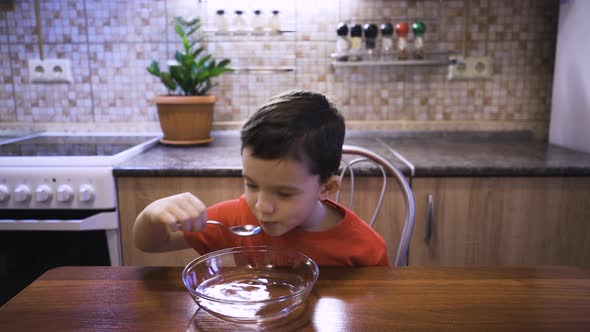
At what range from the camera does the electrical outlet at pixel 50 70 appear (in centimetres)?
193

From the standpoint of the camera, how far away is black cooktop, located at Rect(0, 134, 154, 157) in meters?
1.48

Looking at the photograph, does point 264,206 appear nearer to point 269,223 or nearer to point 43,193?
point 269,223

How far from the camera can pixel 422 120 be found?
77.4 inches

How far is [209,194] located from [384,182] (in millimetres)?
550

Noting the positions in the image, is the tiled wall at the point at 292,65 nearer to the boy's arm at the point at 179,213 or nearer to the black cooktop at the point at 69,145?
the black cooktop at the point at 69,145

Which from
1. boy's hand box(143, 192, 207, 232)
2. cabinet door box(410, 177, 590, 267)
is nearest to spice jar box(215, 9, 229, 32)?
cabinet door box(410, 177, 590, 267)

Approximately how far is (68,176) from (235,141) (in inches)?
28.4

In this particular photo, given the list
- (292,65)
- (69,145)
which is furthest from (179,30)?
(69,145)

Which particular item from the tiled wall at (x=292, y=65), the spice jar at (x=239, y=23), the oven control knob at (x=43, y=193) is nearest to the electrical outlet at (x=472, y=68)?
the tiled wall at (x=292, y=65)

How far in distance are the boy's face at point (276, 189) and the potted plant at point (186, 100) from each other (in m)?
1.01

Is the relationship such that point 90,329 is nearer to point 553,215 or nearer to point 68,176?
point 68,176

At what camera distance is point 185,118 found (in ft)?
5.58

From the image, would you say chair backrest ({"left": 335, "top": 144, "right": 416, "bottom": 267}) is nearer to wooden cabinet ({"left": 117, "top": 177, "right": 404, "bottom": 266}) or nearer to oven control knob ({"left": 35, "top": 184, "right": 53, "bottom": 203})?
→ wooden cabinet ({"left": 117, "top": 177, "right": 404, "bottom": 266})

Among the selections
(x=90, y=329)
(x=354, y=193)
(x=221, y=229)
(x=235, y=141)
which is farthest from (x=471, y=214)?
(x=90, y=329)
